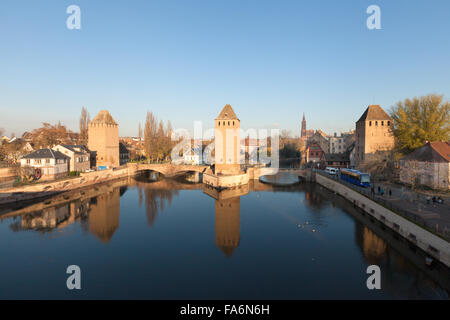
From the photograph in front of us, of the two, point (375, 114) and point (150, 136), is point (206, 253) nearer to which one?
point (375, 114)

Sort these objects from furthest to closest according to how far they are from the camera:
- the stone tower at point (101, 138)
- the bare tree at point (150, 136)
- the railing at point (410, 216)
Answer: the bare tree at point (150, 136)
the stone tower at point (101, 138)
the railing at point (410, 216)

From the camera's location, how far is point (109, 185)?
46844mm

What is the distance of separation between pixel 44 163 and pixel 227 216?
32.6 metres

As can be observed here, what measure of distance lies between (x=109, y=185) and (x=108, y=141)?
16292mm

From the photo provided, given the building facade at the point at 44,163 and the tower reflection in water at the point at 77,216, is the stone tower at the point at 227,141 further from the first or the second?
the building facade at the point at 44,163

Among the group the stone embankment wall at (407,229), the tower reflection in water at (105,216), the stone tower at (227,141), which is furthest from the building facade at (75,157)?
the stone embankment wall at (407,229)

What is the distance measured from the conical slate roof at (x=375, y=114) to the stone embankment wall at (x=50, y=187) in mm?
51262

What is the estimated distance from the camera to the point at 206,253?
18.1m

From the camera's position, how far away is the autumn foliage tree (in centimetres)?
3638

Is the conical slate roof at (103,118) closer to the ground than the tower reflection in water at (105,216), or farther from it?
farther from it

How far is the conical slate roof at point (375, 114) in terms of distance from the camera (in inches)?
1689

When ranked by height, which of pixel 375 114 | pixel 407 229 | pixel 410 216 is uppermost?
pixel 375 114

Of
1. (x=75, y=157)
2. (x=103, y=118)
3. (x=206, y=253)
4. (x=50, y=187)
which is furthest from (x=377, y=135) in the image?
(x=103, y=118)
